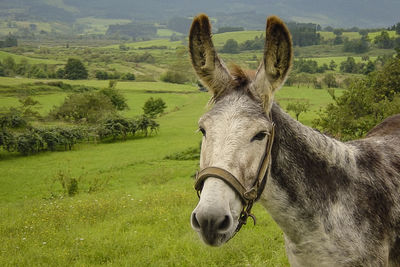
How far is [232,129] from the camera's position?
299cm

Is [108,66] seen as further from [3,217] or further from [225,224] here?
[225,224]

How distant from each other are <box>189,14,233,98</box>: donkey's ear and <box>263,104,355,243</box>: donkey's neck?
66cm

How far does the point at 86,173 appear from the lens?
32312 mm

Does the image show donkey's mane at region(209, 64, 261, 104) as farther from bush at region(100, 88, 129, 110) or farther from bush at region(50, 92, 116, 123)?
bush at region(100, 88, 129, 110)

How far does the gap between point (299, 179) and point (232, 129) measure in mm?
1049

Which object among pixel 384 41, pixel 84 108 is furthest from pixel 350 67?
pixel 84 108

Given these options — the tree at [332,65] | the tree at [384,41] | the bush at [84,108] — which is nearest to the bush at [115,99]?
the bush at [84,108]

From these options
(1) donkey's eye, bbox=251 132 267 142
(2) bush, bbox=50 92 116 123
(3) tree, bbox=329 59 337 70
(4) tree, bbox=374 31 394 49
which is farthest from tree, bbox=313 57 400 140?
(4) tree, bbox=374 31 394 49

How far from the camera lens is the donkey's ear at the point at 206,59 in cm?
335

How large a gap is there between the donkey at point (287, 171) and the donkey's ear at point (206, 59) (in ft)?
0.04

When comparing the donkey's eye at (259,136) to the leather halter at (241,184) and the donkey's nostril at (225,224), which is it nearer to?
the leather halter at (241,184)

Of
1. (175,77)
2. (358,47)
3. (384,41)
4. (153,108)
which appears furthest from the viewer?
(358,47)

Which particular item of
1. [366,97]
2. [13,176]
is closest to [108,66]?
[13,176]

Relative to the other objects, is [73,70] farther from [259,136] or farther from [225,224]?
[225,224]
